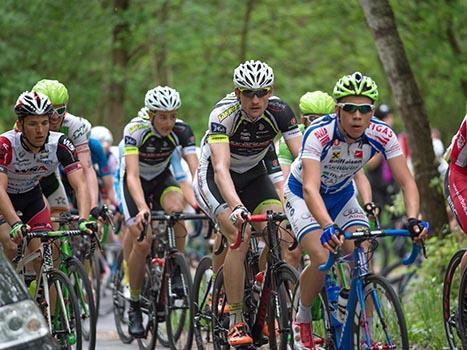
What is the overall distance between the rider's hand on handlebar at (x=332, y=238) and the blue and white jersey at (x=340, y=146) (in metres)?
0.75

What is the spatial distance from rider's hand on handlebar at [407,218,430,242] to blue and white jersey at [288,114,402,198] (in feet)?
2.46

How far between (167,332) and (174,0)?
1491cm

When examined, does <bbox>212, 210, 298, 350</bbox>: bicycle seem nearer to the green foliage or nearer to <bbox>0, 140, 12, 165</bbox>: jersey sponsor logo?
the green foliage

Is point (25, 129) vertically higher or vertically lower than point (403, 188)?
higher

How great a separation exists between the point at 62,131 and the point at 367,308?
450 centimetres

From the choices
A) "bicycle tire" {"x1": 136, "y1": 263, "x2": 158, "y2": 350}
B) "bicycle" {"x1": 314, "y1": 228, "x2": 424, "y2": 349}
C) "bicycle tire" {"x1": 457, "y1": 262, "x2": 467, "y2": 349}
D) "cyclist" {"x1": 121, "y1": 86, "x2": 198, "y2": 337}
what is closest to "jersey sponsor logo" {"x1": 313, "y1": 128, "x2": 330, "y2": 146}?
"bicycle" {"x1": 314, "y1": 228, "x2": 424, "y2": 349}

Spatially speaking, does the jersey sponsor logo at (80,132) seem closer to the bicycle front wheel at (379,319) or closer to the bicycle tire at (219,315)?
the bicycle tire at (219,315)

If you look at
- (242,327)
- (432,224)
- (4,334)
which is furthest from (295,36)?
(4,334)

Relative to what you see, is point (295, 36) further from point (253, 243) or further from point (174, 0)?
point (253, 243)

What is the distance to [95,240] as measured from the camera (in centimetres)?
944

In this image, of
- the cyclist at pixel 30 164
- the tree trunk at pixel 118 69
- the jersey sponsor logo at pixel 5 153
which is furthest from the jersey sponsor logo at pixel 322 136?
the tree trunk at pixel 118 69

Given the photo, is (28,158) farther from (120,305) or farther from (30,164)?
(120,305)

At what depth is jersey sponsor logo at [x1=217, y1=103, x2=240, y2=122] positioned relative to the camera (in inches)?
363

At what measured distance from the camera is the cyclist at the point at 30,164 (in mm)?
9148
